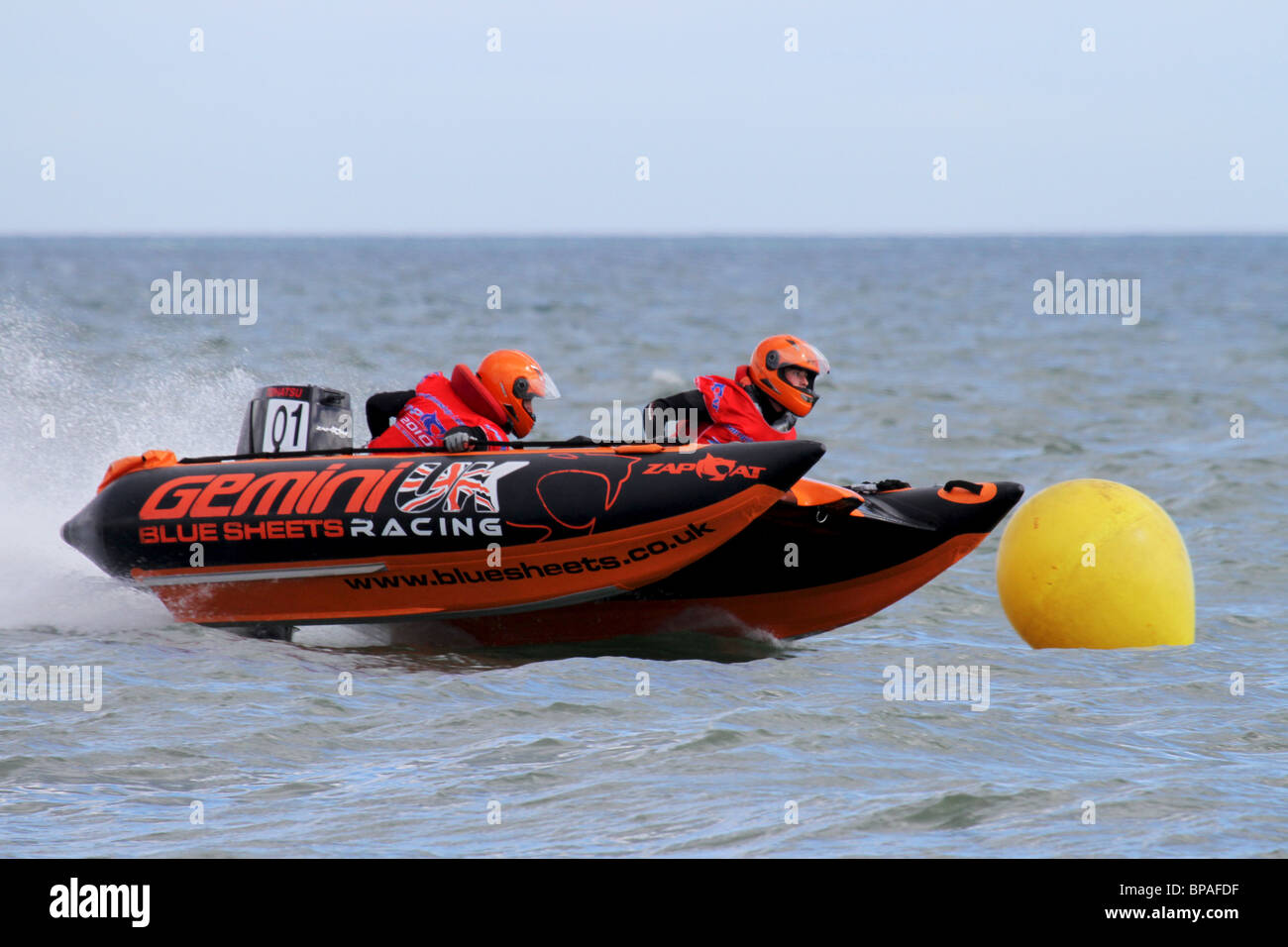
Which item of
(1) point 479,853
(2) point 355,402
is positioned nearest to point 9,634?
(1) point 479,853

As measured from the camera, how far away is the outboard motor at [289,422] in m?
8.17

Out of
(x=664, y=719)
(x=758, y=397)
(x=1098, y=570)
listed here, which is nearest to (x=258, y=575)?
(x=664, y=719)

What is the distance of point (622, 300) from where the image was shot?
1629 inches

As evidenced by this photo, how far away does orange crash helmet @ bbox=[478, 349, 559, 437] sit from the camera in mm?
7898

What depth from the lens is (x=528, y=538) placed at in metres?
7.07

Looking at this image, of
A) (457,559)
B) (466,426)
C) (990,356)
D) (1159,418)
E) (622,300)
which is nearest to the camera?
(457,559)

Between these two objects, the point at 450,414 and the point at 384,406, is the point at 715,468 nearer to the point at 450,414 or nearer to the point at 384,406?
the point at 450,414

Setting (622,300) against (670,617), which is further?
(622,300)

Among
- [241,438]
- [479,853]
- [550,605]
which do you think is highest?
[241,438]

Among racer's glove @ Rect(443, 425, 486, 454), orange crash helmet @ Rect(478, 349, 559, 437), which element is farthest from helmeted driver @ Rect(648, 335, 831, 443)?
racer's glove @ Rect(443, 425, 486, 454)

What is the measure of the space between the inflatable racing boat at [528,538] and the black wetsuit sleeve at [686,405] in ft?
2.16

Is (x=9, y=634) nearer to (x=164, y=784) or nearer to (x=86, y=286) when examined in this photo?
(x=164, y=784)

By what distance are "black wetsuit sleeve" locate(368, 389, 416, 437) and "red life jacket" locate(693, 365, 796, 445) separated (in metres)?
1.54

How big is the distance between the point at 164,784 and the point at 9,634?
2.89 m
